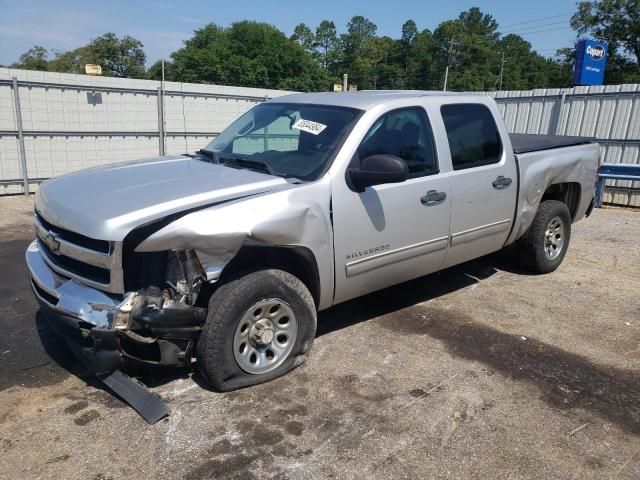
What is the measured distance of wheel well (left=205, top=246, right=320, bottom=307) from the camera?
10.6ft

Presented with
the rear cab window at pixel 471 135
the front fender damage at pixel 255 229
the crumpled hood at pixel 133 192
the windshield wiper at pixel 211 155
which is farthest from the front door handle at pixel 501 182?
the windshield wiper at pixel 211 155

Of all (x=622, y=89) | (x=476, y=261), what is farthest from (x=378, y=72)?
(x=476, y=261)

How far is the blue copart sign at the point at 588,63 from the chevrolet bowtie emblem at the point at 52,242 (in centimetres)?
1419

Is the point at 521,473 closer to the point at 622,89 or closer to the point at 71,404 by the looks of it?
the point at 71,404

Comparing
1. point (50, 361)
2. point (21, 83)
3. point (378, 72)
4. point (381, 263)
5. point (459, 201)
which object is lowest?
point (50, 361)

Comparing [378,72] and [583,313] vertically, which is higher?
[378,72]

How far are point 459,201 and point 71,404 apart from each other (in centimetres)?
331

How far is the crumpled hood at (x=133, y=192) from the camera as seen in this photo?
2.85m

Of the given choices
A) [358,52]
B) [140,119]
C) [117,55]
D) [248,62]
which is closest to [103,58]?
[117,55]

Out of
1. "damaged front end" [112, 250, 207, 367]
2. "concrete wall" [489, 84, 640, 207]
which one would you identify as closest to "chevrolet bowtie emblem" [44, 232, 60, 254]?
"damaged front end" [112, 250, 207, 367]

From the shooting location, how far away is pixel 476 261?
6.38 m

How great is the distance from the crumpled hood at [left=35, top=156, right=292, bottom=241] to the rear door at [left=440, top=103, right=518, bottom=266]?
1749mm

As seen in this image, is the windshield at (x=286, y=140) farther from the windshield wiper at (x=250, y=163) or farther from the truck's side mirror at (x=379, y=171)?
the truck's side mirror at (x=379, y=171)

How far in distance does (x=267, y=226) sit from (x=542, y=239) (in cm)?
371
